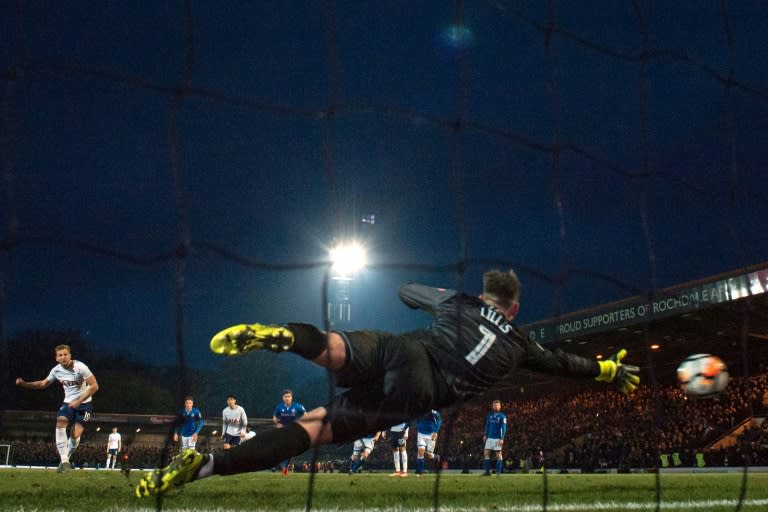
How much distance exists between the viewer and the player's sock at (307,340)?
3637mm

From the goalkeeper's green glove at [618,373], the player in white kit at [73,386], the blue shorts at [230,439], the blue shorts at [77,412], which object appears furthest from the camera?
the blue shorts at [230,439]

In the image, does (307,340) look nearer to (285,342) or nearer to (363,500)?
(285,342)

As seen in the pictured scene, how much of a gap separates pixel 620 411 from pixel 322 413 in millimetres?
25893

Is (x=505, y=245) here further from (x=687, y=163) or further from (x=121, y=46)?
(x=121, y=46)

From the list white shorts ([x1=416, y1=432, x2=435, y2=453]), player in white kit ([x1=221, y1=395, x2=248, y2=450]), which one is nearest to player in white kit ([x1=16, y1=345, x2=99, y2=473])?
player in white kit ([x1=221, y1=395, x2=248, y2=450])

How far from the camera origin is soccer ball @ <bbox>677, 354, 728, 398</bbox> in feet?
17.8

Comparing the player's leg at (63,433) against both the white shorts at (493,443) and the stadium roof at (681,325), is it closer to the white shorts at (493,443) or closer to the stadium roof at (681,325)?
the white shorts at (493,443)

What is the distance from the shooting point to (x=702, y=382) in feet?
17.9

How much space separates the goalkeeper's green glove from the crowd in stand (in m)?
15.0

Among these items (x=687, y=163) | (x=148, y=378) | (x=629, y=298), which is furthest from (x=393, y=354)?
(x=148, y=378)

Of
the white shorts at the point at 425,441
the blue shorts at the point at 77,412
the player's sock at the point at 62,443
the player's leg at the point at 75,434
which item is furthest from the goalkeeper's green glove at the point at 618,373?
the white shorts at the point at 425,441

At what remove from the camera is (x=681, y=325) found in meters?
24.2

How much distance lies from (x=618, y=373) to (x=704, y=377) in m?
0.94

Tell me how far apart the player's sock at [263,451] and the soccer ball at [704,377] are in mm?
3164
